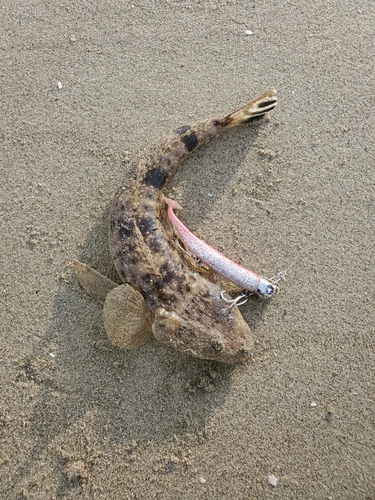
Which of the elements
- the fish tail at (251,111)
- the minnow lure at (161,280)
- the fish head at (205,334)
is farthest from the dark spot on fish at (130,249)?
the fish tail at (251,111)

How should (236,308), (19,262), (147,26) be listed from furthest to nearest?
(147,26) < (19,262) < (236,308)

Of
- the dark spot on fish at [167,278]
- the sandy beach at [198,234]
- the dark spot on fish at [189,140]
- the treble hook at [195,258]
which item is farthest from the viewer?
the dark spot on fish at [189,140]

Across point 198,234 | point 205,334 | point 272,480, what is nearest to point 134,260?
point 198,234

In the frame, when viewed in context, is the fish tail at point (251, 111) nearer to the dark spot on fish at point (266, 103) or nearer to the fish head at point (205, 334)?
the dark spot on fish at point (266, 103)

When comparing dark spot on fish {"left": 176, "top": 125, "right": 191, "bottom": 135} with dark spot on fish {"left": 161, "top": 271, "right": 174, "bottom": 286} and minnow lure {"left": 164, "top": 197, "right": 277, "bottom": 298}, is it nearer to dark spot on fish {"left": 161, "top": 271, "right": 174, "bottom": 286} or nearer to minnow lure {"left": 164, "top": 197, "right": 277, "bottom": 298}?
minnow lure {"left": 164, "top": 197, "right": 277, "bottom": 298}

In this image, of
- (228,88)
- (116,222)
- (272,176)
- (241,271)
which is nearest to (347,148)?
(272,176)

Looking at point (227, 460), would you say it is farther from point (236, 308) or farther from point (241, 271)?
point (241, 271)

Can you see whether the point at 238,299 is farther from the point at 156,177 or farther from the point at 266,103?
the point at 266,103
